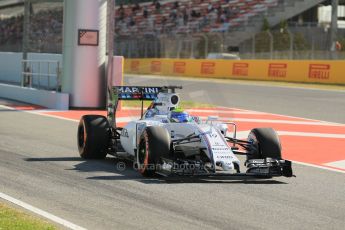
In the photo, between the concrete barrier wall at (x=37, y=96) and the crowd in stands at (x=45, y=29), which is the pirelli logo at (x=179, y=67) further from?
the concrete barrier wall at (x=37, y=96)

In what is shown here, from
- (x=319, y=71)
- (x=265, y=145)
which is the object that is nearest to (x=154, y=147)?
(x=265, y=145)

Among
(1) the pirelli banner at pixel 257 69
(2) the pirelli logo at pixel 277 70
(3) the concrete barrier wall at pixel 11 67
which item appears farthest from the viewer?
(2) the pirelli logo at pixel 277 70

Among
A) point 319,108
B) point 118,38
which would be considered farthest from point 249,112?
point 118,38

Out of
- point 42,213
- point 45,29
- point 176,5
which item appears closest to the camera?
point 42,213

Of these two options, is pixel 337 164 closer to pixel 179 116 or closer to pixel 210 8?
pixel 179 116

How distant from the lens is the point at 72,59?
62.8ft

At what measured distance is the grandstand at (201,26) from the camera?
1494 inches

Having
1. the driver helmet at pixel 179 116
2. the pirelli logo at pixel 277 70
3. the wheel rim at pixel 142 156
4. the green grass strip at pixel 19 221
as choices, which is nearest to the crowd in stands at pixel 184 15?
the pirelli logo at pixel 277 70

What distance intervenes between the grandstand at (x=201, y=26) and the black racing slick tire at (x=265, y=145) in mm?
23203

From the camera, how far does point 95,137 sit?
1023cm

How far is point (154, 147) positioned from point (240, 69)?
30.3 metres

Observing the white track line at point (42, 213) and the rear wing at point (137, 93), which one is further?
the rear wing at point (137, 93)

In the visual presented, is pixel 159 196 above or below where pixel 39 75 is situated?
below

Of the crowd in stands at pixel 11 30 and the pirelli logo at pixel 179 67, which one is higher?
the crowd in stands at pixel 11 30
